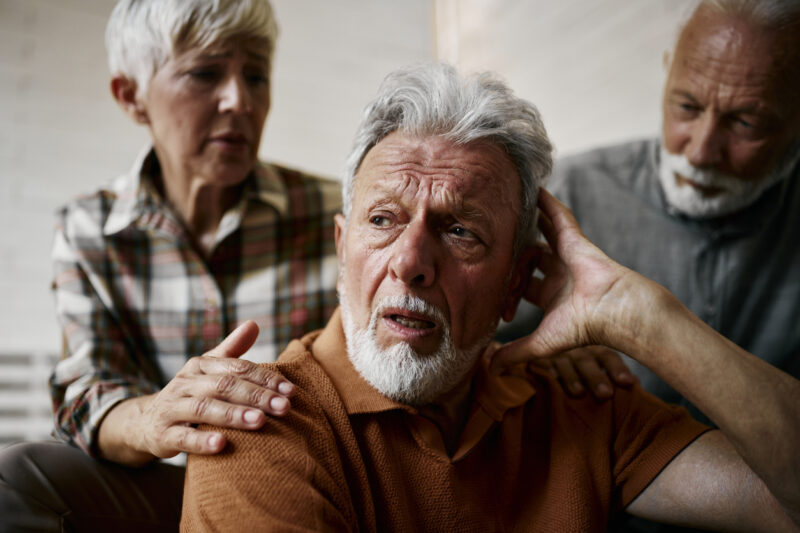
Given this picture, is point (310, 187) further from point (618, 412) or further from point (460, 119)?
point (618, 412)

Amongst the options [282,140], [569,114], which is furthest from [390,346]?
[282,140]

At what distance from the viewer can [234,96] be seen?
1.94 meters

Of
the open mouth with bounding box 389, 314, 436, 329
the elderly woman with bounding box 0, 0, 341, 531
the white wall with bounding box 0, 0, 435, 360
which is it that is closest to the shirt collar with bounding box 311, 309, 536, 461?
the open mouth with bounding box 389, 314, 436, 329

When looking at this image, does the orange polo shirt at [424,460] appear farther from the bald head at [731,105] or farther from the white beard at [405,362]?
the bald head at [731,105]

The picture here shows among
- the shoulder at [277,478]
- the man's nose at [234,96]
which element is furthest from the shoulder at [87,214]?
the shoulder at [277,478]

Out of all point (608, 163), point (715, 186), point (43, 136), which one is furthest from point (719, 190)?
point (43, 136)

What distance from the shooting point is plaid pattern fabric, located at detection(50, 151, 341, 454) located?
1.96 metres

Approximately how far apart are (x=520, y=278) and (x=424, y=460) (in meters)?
0.52

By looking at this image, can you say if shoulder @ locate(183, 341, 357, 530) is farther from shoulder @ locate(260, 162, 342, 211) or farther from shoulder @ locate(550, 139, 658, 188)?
shoulder @ locate(550, 139, 658, 188)

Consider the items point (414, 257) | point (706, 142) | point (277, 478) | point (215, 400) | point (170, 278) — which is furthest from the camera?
point (170, 278)

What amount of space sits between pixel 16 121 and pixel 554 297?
296cm

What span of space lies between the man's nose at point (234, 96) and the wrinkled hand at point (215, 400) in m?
0.96

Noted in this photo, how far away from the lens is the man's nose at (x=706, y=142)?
1.81 meters

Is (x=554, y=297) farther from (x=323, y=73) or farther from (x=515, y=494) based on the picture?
(x=323, y=73)
